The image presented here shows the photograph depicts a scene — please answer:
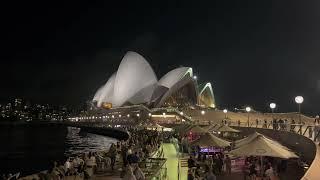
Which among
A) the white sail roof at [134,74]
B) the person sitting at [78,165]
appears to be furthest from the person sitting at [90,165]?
the white sail roof at [134,74]

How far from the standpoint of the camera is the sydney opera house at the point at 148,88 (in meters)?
94.5

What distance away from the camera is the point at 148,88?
96.8m

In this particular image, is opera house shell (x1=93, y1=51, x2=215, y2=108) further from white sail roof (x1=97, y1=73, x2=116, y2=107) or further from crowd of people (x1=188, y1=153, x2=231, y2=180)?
crowd of people (x1=188, y1=153, x2=231, y2=180)

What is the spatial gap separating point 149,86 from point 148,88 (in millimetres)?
526

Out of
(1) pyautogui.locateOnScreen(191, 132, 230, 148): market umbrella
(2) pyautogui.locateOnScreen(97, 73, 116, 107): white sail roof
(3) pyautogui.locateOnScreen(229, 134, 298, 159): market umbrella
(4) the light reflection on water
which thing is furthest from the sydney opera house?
(3) pyautogui.locateOnScreen(229, 134, 298, 159): market umbrella

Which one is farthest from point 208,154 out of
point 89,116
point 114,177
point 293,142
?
point 89,116

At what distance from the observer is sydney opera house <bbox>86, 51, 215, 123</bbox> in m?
94.5

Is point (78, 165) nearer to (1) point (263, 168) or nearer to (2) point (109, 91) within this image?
(1) point (263, 168)

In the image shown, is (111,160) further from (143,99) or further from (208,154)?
(143,99)

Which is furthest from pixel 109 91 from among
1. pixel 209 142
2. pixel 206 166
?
pixel 206 166

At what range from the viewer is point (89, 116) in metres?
152

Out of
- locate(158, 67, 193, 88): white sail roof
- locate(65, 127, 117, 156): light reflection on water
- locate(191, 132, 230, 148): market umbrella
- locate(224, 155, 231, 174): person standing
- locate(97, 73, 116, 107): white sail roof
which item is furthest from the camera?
locate(97, 73, 116, 107): white sail roof

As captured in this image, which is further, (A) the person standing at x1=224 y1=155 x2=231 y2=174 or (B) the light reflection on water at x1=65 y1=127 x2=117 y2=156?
(B) the light reflection on water at x1=65 y1=127 x2=117 y2=156

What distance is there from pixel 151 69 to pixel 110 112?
24.7 meters
